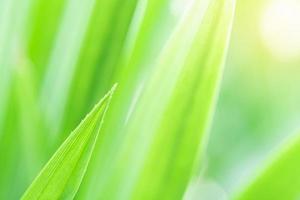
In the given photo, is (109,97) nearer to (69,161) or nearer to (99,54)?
(69,161)

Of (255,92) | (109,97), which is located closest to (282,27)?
(255,92)

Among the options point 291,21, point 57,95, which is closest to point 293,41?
point 291,21

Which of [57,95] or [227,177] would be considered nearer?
[57,95]

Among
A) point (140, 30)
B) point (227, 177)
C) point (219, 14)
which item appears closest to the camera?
point (219, 14)

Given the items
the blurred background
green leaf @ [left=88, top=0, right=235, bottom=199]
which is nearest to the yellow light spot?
the blurred background

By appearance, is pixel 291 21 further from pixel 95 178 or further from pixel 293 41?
pixel 95 178

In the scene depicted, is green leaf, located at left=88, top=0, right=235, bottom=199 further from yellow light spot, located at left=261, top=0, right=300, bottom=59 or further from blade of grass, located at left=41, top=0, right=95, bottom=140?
yellow light spot, located at left=261, top=0, right=300, bottom=59
